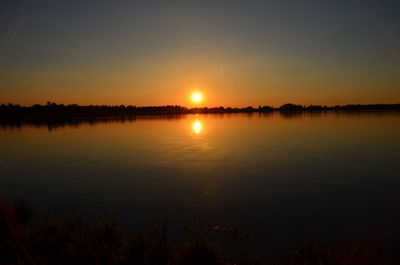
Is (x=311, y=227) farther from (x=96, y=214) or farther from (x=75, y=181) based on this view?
(x=75, y=181)

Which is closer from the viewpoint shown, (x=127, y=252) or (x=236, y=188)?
(x=127, y=252)

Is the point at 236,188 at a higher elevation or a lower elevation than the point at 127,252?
lower

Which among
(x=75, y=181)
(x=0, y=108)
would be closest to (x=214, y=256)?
(x=75, y=181)

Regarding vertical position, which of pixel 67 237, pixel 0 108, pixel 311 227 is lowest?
pixel 311 227

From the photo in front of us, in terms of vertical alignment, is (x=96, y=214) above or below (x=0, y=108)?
below

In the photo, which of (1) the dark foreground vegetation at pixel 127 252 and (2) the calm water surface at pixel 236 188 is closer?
(1) the dark foreground vegetation at pixel 127 252

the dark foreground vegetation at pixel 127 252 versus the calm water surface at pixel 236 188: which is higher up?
the dark foreground vegetation at pixel 127 252

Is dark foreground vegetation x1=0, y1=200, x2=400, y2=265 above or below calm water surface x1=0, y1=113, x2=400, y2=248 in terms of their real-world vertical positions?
above

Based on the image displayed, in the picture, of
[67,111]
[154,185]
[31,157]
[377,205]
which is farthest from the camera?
[67,111]

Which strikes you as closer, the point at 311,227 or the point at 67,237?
the point at 67,237

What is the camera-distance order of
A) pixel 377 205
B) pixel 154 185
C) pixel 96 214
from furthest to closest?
pixel 154 185 < pixel 377 205 < pixel 96 214

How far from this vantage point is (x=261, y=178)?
Result: 60.1ft

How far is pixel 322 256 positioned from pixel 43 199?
601 inches

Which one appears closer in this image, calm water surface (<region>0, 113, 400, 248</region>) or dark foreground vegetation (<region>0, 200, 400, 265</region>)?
dark foreground vegetation (<region>0, 200, 400, 265</region>)
